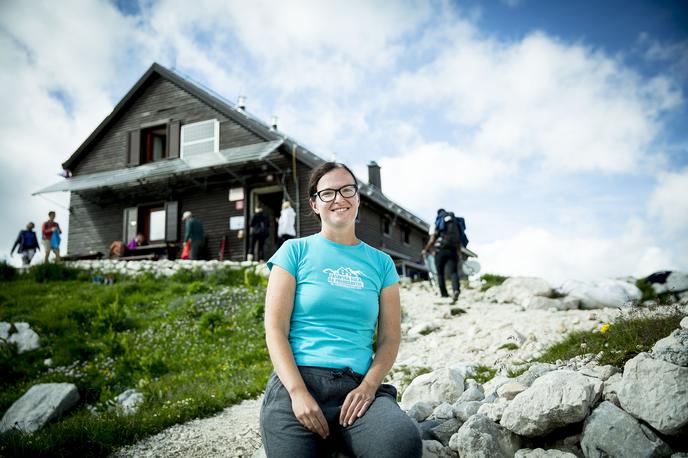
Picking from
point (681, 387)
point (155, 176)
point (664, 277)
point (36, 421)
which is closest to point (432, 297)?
point (664, 277)

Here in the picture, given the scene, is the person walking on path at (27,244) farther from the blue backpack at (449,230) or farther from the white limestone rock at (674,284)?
the white limestone rock at (674,284)

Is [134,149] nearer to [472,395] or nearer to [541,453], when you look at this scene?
[472,395]

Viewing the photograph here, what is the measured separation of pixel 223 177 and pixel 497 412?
16.0 metres

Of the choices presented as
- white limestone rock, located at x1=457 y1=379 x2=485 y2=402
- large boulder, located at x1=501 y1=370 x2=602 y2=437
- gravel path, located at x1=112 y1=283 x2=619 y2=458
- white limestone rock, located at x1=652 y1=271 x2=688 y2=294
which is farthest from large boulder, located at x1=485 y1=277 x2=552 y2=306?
large boulder, located at x1=501 y1=370 x2=602 y2=437

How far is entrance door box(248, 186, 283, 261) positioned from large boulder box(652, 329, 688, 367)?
14.9 metres

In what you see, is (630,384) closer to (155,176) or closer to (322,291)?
(322,291)

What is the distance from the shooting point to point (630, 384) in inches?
106

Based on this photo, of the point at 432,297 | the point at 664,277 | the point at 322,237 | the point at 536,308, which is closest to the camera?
the point at 322,237

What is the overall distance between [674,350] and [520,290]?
785 cm

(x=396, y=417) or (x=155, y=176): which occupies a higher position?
(x=155, y=176)

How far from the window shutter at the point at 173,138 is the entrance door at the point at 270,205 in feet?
12.7

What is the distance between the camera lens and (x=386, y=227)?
830 inches

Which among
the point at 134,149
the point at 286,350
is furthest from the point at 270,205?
Result: the point at 286,350

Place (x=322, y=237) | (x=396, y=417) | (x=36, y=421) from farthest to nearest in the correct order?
(x=36, y=421), (x=322, y=237), (x=396, y=417)
